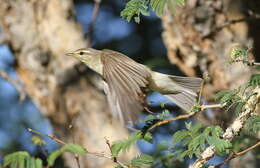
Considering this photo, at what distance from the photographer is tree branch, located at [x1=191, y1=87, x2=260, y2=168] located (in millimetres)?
1936

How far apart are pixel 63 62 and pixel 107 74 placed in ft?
7.04

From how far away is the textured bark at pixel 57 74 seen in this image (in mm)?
4664

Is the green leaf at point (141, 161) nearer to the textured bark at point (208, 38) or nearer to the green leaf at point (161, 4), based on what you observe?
the green leaf at point (161, 4)

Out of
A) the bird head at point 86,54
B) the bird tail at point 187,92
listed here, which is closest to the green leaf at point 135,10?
the bird tail at point 187,92

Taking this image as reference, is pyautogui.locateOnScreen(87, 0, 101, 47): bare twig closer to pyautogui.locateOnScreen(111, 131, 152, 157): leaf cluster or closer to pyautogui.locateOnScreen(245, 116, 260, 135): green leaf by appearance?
pyautogui.locateOnScreen(111, 131, 152, 157): leaf cluster

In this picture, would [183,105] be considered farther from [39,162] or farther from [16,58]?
[16,58]

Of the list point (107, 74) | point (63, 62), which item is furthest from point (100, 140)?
point (107, 74)

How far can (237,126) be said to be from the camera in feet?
6.37

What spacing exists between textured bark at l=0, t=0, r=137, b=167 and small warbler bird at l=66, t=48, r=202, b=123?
44.4 inches

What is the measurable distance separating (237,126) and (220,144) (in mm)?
139

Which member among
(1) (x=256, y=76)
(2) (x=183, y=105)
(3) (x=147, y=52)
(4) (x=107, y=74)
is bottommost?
(3) (x=147, y=52)

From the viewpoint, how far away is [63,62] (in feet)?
15.5

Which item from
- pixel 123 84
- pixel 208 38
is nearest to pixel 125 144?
pixel 123 84

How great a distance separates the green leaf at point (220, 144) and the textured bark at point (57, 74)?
276cm
